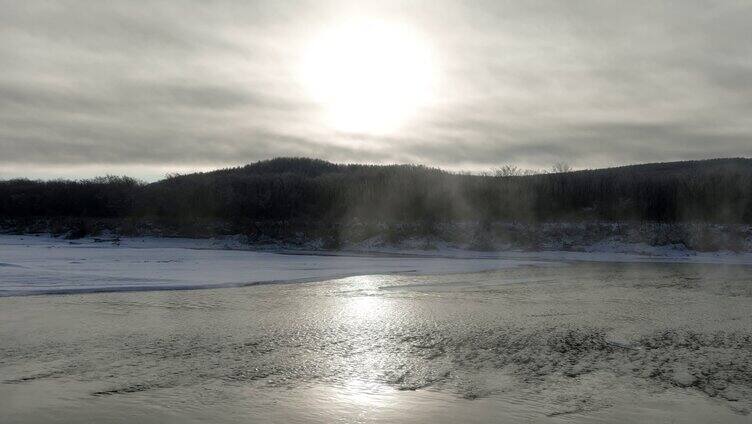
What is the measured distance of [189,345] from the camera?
32.6ft

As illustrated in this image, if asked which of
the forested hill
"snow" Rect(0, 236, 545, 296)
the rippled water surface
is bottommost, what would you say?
the rippled water surface

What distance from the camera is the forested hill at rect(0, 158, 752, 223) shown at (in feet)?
175

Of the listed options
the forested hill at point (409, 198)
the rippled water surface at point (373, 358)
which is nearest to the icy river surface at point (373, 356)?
the rippled water surface at point (373, 358)

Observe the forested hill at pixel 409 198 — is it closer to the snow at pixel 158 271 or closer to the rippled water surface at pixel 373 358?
the snow at pixel 158 271

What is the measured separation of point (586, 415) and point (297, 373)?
3635 mm

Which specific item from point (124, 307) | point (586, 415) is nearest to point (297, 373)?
point (586, 415)

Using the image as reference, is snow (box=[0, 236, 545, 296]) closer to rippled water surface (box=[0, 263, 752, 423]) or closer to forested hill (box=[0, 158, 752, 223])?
rippled water surface (box=[0, 263, 752, 423])

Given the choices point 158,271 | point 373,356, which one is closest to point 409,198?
point 158,271

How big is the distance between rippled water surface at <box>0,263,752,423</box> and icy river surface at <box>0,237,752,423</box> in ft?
0.11

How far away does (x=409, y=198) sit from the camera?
6100 cm

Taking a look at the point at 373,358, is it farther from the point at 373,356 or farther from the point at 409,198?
the point at 409,198

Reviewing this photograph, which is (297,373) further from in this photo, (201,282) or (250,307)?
(201,282)

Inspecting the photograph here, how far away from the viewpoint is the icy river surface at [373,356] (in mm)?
6871

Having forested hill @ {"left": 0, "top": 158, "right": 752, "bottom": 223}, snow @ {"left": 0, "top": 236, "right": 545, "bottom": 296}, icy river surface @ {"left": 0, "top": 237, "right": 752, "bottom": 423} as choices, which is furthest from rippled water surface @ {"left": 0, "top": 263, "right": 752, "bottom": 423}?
forested hill @ {"left": 0, "top": 158, "right": 752, "bottom": 223}
